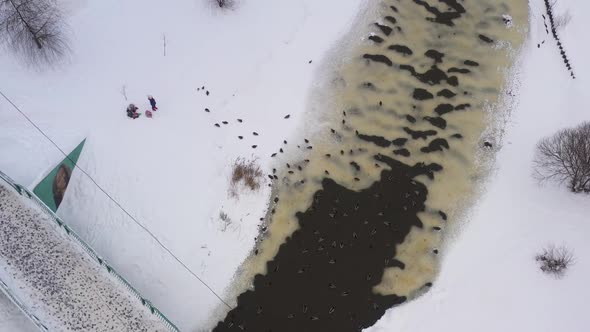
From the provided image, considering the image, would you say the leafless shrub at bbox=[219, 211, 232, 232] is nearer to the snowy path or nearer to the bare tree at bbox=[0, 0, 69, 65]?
the snowy path

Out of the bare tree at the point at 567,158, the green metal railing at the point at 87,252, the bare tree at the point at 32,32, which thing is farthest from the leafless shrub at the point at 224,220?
the bare tree at the point at 567,158

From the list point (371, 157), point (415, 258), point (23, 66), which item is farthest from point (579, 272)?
point (23, 66)

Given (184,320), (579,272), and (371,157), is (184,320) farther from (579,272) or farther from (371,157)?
(579,272)

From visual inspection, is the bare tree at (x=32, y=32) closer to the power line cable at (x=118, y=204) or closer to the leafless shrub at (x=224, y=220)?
the power line cable at (x=118, y=204)

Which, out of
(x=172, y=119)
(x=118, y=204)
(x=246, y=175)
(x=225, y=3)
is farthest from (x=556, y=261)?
(x=225, y=3)

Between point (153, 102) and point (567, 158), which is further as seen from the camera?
point (153, 102)

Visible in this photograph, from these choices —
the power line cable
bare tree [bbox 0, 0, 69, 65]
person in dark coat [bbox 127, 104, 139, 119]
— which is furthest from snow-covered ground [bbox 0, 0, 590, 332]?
bare tree [bbox 0, 0, 69, 65]

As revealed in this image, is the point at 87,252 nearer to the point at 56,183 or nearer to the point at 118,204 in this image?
the point at 118,204

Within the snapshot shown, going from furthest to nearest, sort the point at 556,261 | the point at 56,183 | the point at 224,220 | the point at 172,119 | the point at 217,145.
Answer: the point at 172,119 < the point at 217,145 < the point at 224,220 < the point at 556,261 < the point at 56,183
